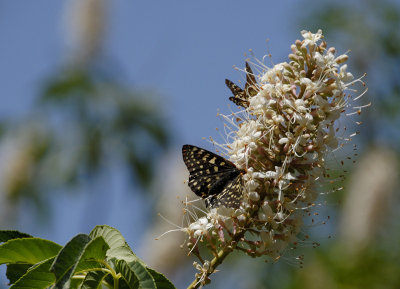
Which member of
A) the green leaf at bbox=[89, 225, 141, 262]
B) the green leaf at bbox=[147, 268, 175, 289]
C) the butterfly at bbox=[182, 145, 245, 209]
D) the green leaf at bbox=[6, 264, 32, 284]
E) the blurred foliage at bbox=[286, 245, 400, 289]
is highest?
the green leaf at bbox=[6, 264, 32, 284]

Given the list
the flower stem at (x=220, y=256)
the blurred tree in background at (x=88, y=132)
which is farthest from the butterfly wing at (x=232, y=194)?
the blurred tree in background at (x=88, y=132)

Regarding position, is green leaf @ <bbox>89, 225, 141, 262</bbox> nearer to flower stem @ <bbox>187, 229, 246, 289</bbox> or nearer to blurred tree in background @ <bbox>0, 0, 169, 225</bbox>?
flower stem @ <bbox>187, 229, 246, 289</bbox>

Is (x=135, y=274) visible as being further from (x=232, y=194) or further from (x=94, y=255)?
(x=232, y=194)

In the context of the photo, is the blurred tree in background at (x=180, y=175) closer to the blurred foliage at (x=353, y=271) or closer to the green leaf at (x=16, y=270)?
the blurred foliage at (x=353, y=271)

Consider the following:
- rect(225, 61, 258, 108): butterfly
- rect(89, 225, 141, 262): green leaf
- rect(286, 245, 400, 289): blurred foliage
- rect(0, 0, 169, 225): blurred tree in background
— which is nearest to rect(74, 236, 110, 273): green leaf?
rect(89, 225, 141, 262): green leaf

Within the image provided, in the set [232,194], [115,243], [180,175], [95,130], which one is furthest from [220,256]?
[180,175]

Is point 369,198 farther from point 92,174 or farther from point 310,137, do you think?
point 310,137
